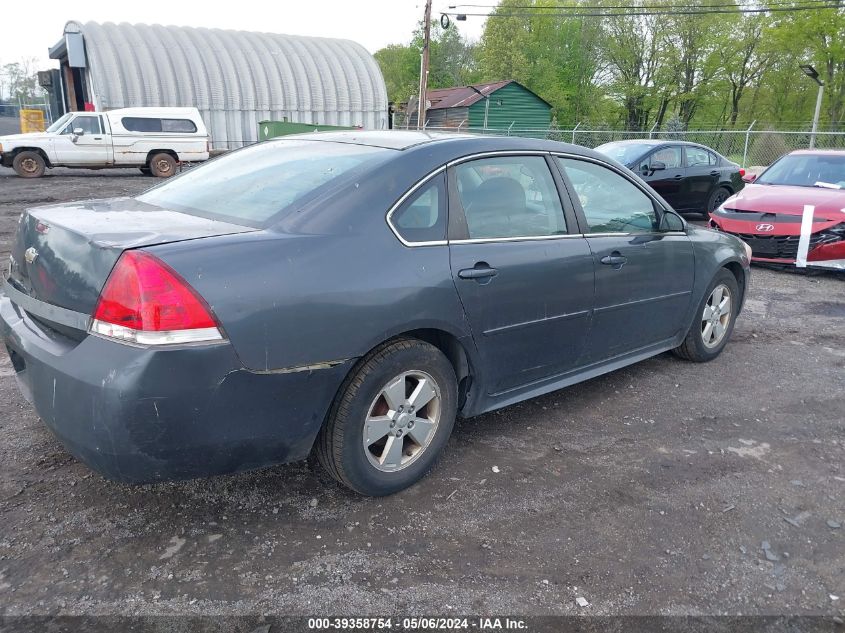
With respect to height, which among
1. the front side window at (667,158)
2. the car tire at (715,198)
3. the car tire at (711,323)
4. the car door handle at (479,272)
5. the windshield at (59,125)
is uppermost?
the windshield at (59,125)

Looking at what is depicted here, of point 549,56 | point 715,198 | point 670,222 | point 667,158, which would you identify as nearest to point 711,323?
point 670,222

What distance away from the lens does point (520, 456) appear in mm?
3344

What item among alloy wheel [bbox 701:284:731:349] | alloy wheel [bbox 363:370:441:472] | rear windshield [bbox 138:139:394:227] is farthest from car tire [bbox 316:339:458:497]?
alloy wheel [bbox 701:284:731:349]

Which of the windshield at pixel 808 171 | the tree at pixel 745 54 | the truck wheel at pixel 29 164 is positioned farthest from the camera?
the tree at pixel 745 54

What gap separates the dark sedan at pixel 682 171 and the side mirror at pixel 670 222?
689 cm

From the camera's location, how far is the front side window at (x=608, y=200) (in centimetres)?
368

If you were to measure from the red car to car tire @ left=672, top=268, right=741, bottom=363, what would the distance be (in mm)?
3579

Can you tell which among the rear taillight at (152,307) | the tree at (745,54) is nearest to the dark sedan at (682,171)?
the rear taillight at (152,307)

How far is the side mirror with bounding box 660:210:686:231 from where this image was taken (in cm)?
416

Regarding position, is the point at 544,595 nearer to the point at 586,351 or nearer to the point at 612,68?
the point at 586,351

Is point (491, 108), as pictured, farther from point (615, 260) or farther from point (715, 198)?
point (615, 260)

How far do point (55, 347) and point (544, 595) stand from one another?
6.48 feet

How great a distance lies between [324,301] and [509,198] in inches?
51.1

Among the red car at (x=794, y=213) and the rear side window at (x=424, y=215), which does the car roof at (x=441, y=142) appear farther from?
the red car at (x=794, y=213)
